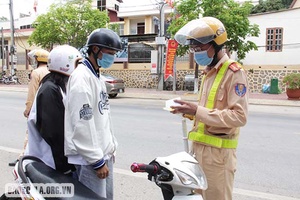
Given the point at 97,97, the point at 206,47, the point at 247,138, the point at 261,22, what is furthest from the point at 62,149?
the point at 261,22

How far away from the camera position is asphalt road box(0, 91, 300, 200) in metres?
4.06

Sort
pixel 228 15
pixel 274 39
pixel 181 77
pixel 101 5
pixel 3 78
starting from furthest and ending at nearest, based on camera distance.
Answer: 1. pixel 101 5
2. pixel 3 78
3. pixel 181 77
4. pixel 274 39
5. pixel 228 15

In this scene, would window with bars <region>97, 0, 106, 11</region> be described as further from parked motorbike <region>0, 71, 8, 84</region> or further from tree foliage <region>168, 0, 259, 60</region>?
tree foliage <region>168, 0, 259, 60</region>

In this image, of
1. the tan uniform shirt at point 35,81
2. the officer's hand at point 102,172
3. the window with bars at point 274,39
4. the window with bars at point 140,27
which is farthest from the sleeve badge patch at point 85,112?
the window with bars at point 140,27

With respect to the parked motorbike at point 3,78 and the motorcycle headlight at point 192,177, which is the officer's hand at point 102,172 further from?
the parked motorbike at point 3,78

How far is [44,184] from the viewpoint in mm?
2318

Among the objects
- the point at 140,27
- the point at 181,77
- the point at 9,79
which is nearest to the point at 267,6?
the point at 140,27

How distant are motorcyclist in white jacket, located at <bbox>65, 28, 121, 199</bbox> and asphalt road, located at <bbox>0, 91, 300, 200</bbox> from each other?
146cm

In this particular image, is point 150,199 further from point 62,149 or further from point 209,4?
point 209,4

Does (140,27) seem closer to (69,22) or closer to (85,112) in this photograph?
(69,22)

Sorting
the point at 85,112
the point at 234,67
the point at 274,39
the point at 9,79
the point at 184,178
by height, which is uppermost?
the point at 274,39

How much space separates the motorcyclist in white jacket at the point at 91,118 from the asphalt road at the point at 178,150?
146 cm

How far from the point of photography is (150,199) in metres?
3.74

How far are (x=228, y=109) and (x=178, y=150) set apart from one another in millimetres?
3783
